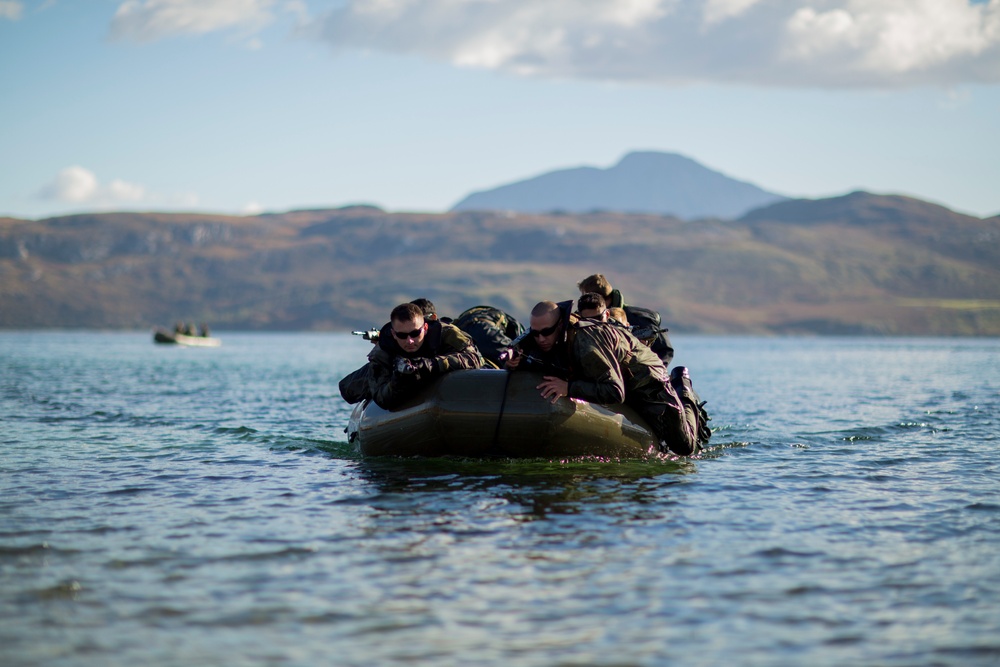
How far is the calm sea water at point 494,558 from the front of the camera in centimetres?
688

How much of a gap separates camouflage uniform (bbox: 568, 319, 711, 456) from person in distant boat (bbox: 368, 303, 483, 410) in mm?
1688

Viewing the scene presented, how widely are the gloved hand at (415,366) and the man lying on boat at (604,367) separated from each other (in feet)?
3.61

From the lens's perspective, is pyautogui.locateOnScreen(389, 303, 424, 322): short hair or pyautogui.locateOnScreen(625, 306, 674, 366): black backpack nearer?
pyautogui.locateOnScreen(389, 303, 424, 322): short hair

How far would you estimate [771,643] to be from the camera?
271 inches

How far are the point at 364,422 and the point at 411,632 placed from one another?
8.28 metres

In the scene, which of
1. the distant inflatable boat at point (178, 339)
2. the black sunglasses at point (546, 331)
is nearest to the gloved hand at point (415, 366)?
the black sunglasses at point (546, 331)

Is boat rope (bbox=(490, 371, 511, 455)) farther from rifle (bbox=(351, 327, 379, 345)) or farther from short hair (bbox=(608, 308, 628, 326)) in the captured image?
rifle (bbox=(351, 327, 379, 345))

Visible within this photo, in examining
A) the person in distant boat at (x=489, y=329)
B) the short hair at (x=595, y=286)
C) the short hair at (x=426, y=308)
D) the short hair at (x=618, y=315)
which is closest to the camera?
the short hair at (x=618, y=315)

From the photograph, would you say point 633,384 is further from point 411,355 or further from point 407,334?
point 407,334

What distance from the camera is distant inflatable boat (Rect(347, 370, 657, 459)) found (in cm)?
1352

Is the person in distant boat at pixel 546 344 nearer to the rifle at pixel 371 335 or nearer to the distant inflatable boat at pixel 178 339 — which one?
the rifle at pixel 371 335

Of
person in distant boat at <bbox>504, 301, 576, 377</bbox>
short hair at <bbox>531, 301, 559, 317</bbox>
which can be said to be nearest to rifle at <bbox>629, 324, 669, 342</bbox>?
person in distant boat at <bbox>504, 301, 576, 377</bbox>

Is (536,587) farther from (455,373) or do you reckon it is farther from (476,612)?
(455,373)

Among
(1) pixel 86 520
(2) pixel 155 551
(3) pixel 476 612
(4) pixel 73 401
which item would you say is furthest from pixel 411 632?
(4) pixel 73 401
